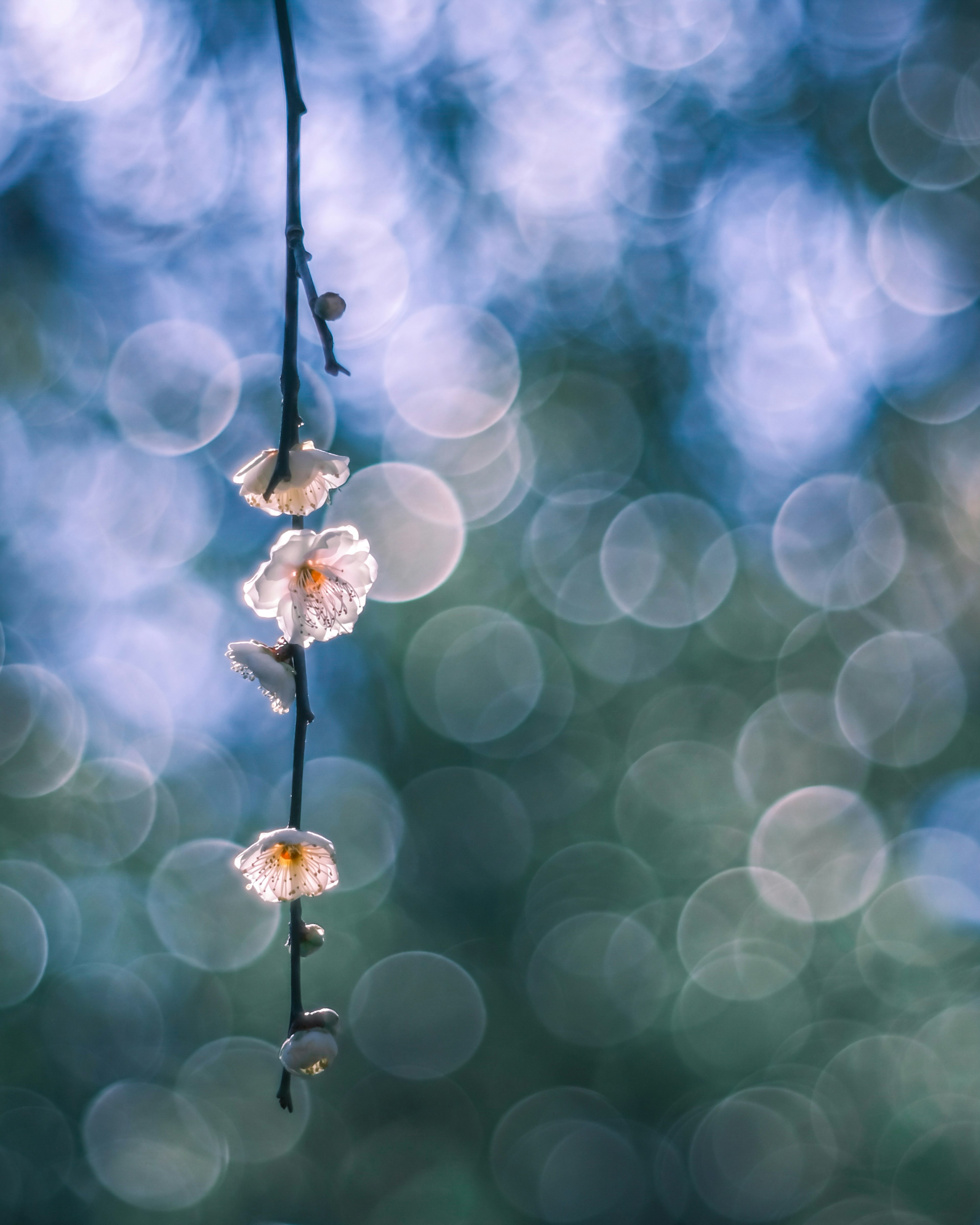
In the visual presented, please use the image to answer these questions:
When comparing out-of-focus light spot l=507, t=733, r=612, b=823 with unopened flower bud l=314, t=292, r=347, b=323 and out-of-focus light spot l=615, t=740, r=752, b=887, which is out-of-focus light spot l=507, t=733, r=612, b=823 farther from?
unopened flower bud l=314, t=292, r=347, b=323

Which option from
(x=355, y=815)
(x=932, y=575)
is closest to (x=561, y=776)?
(x=355, y=815)

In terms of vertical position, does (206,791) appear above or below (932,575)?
below

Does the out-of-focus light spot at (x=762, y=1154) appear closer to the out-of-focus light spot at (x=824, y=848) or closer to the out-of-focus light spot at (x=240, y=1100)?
the out-of-focus light spot at (x=824, y=848)

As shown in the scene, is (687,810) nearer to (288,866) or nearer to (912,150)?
(912,150)

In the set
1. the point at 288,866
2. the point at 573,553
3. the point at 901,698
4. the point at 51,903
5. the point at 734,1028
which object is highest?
the point at 573,553

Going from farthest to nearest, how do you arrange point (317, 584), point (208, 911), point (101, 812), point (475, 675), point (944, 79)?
point (475, 675) → point (208, 911) → point (101, 812) → point (944, 79) → point (317, 584)

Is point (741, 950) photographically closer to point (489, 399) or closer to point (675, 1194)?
point (675, 1194)

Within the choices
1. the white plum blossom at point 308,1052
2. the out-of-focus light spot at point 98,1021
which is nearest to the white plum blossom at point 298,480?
the white plum blossom at point 308,1052
